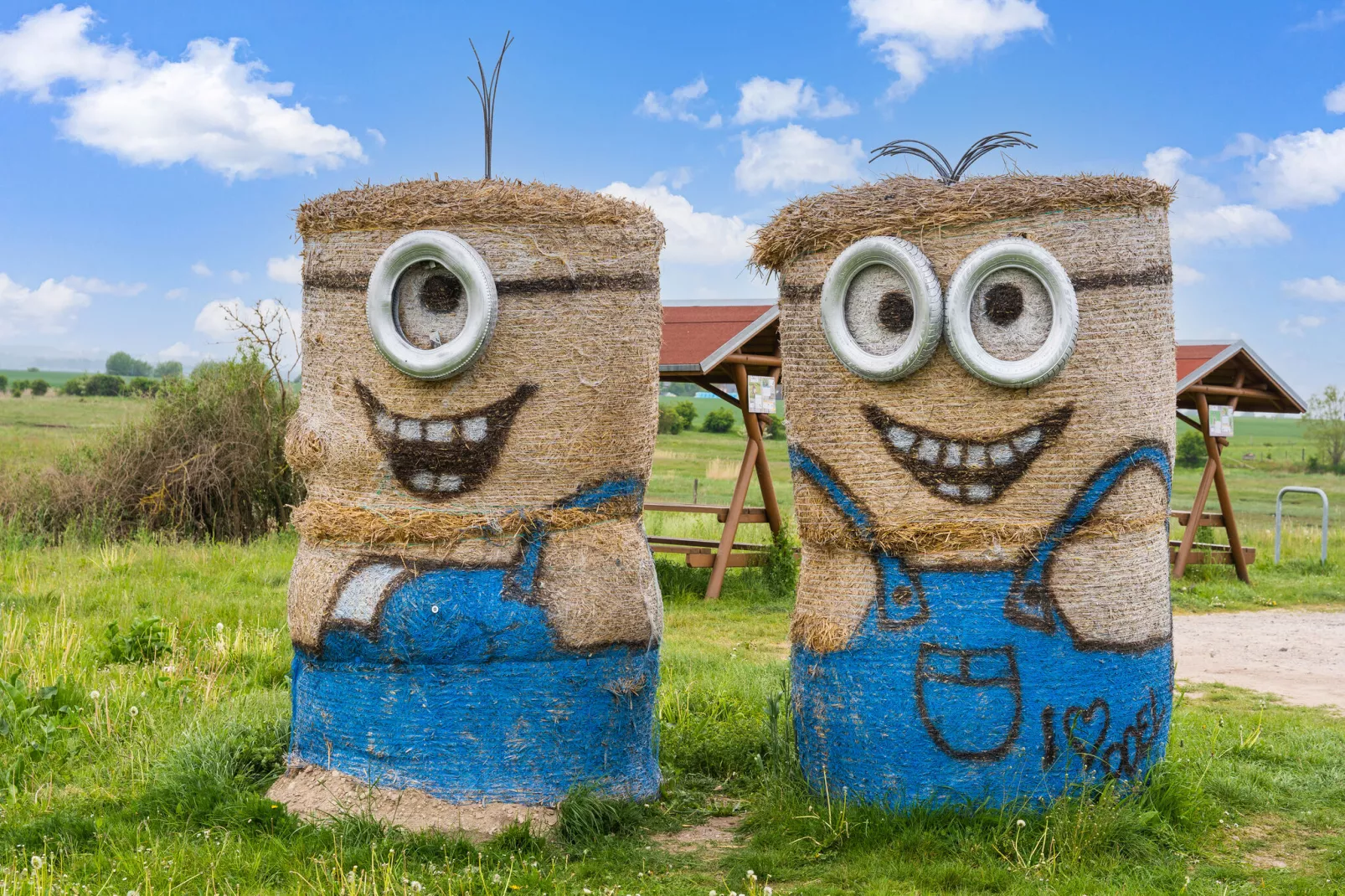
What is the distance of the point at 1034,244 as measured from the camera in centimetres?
466

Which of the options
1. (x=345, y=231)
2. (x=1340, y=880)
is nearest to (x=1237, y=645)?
(x=1340, y=880)

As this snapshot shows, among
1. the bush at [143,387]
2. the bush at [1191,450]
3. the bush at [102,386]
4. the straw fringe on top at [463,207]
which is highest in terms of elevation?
the bush at [102,386]

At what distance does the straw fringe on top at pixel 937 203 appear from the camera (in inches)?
186

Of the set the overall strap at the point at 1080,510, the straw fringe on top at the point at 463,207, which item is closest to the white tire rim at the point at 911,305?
the overall strap at the point at 1080,510

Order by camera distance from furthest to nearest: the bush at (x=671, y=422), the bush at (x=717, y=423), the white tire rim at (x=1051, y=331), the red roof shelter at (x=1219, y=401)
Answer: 1. the bush at (x=717, y=423)
2. the bush at (x=671, y=422)
3. the red roof shelter at (x=1219, y=401)
4. the white tire rim at (x=1051, y=331)

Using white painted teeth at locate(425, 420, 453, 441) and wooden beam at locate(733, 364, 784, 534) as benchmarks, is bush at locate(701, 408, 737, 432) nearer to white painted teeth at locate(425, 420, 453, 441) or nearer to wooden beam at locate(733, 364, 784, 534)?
wooden beam at locate(733, 364, 784, 534)

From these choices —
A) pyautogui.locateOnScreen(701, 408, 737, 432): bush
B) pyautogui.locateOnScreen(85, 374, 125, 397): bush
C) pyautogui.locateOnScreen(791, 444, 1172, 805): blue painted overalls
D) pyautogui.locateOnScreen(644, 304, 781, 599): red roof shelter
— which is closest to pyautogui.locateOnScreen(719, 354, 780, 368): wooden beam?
pyautogui.locateOnScreen(644, 304, 781, 599): red roof shelter

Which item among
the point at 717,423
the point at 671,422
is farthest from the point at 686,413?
the point at 671,422

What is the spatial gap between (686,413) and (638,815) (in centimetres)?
4802

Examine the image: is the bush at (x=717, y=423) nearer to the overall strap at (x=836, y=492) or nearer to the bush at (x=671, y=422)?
the bush at (x=671, y=422)

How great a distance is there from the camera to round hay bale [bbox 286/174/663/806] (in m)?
4.89

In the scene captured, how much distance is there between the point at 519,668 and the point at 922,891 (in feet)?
5.85

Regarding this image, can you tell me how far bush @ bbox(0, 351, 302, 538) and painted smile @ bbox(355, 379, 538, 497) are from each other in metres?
10.6

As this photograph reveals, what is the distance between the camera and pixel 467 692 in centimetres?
489
